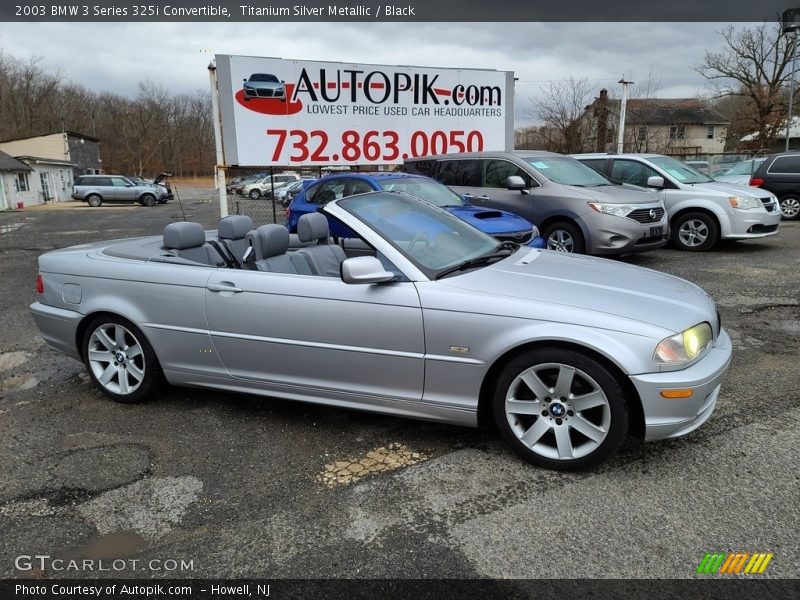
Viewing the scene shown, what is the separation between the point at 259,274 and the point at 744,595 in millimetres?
2890

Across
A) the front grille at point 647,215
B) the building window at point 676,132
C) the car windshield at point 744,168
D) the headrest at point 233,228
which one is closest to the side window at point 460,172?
the front grille at point 647,215

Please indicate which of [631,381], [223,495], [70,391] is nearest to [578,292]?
[631,381]

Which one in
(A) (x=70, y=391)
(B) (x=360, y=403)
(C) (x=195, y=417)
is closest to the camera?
(B) (x=360, y=403)

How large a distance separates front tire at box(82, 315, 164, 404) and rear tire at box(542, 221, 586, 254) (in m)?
6.13

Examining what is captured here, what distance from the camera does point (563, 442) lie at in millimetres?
2992

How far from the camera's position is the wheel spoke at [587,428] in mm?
2912

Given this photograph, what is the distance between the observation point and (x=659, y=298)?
3139 mm

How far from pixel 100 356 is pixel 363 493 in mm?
2358

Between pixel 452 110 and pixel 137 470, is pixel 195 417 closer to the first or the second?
pixel 137 470

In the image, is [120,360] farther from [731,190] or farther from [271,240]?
[731,190]

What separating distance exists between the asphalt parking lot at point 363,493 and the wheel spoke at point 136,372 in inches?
8.6

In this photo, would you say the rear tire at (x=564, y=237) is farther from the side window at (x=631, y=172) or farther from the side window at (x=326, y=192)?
the side window at (x=326, y=192)

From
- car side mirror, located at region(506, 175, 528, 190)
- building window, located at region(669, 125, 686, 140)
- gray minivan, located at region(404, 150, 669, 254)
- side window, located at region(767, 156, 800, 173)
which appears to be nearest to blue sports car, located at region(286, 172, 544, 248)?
car side mirror, located at region(506, 175, 528, 190)

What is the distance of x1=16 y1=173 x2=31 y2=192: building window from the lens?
112 ft
